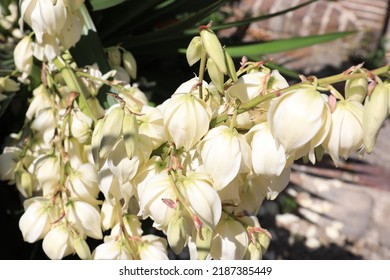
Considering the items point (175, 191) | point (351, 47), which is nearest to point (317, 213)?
point (351, 47)

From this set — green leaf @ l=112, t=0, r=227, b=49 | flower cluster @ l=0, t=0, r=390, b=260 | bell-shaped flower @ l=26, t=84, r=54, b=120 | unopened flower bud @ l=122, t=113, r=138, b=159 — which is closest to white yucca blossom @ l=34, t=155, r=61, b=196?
flower cluster @ l=0, t=0, r=390, b=260

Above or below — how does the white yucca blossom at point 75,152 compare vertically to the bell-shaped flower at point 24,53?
below

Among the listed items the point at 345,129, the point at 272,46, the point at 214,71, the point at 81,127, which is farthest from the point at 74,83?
the point at 272,46

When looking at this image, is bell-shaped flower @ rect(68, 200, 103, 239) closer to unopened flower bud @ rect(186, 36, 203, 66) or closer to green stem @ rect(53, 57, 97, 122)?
green stem @ rect(53, 57, 97, 122)

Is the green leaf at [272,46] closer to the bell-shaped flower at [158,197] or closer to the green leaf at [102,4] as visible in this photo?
the green leaf at [102,4]

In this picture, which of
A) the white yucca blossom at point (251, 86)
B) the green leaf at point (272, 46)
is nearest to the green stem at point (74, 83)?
the white yucca blossom at point (251, 86)
